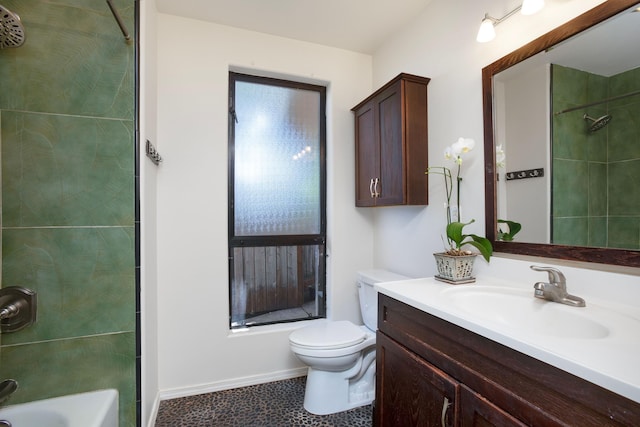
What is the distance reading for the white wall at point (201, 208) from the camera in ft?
6.21

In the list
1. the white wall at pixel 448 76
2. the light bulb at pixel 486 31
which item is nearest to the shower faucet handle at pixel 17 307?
the white wall at pixel 448 76

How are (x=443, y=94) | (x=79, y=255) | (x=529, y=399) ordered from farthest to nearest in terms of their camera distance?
(x=443, y=94), (x=79, y=255), (x=529, y=399)

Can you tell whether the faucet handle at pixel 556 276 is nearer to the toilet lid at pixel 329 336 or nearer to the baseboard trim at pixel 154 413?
the toilet lid at pixel 329 336

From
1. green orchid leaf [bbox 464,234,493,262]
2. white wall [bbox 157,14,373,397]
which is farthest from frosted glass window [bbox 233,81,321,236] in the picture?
green orchid leaf [bbox 464,234,493,262]

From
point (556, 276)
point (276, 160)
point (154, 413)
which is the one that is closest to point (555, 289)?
point (556, 276)

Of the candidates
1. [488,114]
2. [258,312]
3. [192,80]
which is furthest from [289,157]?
[488,114]

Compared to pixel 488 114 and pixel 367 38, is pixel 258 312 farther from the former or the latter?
pixel 367 38

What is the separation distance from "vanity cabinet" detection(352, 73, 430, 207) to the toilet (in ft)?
1.95

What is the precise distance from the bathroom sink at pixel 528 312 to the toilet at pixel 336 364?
74 cm

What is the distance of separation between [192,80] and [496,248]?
2067 mm

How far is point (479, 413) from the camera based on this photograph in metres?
0.85

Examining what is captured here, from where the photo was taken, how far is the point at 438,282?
1.38 metres

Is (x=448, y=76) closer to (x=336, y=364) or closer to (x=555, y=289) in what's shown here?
(x=555, y=289)

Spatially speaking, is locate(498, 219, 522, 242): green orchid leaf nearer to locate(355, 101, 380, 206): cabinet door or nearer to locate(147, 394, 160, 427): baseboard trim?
locate(355, 101, 380, 206): cabinet door
